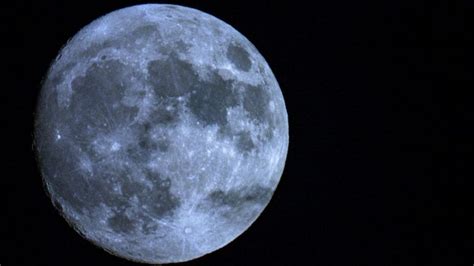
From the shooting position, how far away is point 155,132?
9.90 feet

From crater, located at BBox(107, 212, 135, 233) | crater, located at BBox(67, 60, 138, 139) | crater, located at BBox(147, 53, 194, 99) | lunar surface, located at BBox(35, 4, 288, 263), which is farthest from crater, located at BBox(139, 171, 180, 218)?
crater, located at BBox(147, 53, 194, 99)

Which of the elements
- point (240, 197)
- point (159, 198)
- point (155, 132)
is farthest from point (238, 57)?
point (159, 198)

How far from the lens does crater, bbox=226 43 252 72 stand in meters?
3.37

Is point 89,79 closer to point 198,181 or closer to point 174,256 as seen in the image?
point 198,181

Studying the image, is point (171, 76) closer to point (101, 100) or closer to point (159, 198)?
point (101, 100)

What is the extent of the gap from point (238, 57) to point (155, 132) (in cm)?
83

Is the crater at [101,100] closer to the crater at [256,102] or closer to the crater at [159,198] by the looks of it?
the crater at [159,198]

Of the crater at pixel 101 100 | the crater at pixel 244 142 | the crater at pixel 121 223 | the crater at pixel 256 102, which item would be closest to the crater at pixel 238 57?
the crater at pixel 256 102

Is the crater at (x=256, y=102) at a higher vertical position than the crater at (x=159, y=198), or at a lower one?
higher

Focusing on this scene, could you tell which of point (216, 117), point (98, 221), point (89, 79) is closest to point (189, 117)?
point (216, 117)

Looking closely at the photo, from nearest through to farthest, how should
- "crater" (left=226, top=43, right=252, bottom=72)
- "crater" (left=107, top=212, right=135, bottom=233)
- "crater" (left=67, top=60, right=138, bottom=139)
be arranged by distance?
1. "crater" (left=67, top=60, right=138, bottom=139)
2. "crater" (left=107, top=212, right=135, bottom=233)
3. "crater" (left=226, top=43, right=252, bottom=72)

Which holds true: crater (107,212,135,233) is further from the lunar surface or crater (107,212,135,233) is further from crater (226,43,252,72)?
crater (226,43,252,72)

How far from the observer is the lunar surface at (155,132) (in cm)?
305

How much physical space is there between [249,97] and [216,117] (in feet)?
1.08
